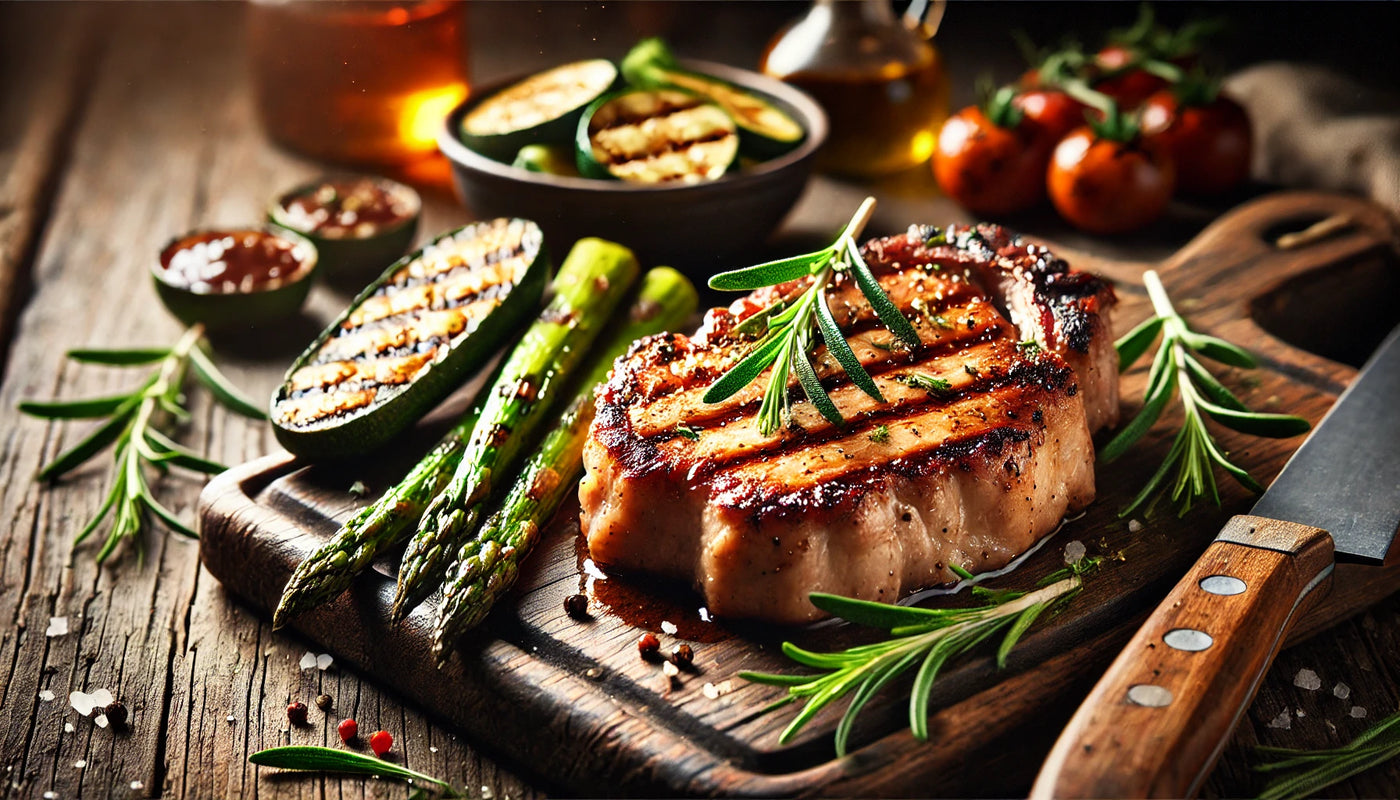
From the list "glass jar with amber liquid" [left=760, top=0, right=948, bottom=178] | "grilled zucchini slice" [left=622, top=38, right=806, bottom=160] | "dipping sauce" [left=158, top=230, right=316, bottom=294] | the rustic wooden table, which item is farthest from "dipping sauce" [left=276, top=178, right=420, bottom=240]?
"glass jar with amber liquid" [left=760, top=0, right=948, bottom=178]

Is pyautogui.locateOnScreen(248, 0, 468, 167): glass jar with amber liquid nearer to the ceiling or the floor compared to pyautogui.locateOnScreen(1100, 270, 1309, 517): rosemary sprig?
nearer to the floor

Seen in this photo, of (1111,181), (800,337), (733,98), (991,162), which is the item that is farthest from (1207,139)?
(800,337)

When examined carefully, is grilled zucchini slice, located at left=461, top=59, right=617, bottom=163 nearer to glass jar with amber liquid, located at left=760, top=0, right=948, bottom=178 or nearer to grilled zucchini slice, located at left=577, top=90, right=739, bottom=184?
grilled zucchini slice, located at left=577, top=90, right=739, bottom=184

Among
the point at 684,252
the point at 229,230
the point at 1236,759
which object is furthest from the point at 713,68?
the point at 1236,759

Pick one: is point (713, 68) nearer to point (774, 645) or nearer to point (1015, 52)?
point (1015, 52)

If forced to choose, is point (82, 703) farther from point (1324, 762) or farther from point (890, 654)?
point (1324, 762)
